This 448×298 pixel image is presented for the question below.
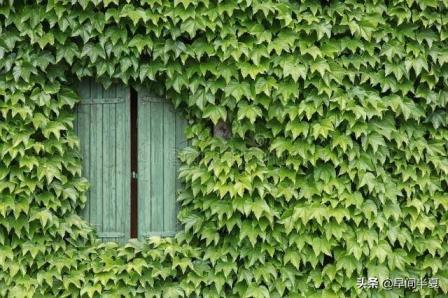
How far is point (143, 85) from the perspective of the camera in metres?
4.39

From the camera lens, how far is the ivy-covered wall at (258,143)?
→ 13.6ft

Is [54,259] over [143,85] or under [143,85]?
under

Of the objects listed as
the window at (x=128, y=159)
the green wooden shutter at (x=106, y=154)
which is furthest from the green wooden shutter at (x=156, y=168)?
the green wooden shutter at (x=106, y=154)

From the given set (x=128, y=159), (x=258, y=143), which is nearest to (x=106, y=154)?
(x=128, y=159)

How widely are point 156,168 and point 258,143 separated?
2.87 ft

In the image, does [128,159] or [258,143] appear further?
[128,159]

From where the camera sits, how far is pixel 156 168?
4414 mm

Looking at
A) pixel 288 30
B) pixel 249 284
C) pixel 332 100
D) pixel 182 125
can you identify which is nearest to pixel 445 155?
pixel 332 100

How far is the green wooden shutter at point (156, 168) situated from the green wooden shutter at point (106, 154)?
0.12m

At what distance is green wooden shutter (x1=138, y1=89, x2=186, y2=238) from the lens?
4414 millimetres

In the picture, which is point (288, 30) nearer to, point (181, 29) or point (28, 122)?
point (181, 29)

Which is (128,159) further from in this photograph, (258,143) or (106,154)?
(258,143)

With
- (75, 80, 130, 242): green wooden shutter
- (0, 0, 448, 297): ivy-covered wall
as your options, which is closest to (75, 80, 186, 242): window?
(75, 80, 130, 242): green wooden shutter

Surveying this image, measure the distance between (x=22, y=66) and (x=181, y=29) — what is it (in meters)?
1.29
